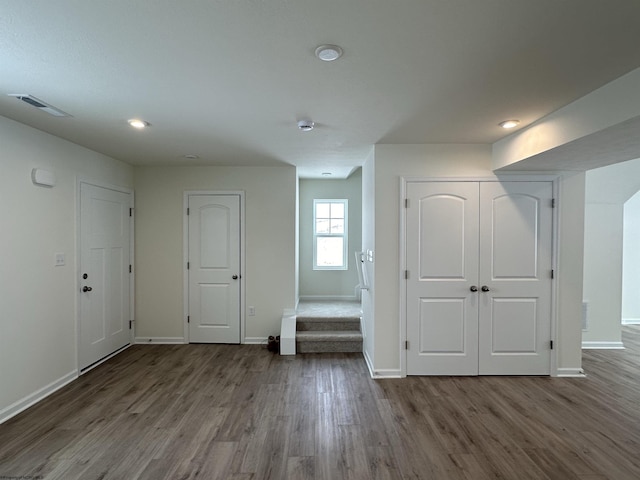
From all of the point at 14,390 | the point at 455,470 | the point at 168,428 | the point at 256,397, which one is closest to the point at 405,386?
the point at 455,470

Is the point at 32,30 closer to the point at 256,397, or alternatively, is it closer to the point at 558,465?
the point at 256,397

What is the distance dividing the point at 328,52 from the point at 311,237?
168 inches

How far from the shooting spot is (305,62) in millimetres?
1792

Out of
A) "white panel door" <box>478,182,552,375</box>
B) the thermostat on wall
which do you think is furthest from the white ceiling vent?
"white panel door" <box>478,182,552,375</box>

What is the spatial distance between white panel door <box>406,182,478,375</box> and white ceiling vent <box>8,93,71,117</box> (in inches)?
123

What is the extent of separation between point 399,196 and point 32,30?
116 inches

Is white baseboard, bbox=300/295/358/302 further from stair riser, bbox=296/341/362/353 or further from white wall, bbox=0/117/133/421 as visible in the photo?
white wall, bbox=0/117/133/421

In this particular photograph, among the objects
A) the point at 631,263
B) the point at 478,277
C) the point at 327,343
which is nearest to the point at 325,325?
the point at 327,343

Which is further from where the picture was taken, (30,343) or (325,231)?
(325,231)

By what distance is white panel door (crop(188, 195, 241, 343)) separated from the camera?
445 cm

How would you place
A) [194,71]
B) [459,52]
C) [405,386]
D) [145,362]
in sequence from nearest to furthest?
[459,52], [194,71], [405,386], [145,362]

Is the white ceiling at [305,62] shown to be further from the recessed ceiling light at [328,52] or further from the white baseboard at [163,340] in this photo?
the white baseboard at [163,340]

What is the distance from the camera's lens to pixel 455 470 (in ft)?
6.77

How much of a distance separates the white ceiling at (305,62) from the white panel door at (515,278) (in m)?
0.88
